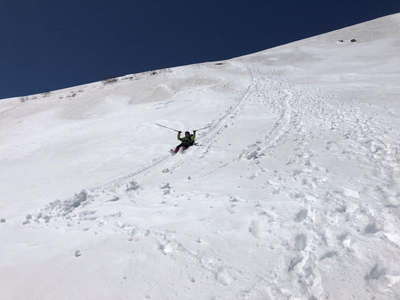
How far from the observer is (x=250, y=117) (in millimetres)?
15766

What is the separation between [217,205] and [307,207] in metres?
1.71

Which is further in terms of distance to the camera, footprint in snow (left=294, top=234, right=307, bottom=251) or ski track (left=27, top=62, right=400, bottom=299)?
footprint in snow (left=294, top=234, right=307, bottom=251)

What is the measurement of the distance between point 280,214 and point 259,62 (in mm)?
30302

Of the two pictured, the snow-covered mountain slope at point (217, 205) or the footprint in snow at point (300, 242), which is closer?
the snow-covered mountain slope at point (217, 205)

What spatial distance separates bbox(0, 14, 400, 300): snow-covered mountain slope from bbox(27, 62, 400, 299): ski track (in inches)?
1.0

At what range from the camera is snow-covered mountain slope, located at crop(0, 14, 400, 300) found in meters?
4.80

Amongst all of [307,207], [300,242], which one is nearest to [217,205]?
[307,207]

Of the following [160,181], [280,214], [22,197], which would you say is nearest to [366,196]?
[280,214]

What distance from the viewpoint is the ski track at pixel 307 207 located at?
15.7 ft

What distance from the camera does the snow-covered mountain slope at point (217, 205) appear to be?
480cm

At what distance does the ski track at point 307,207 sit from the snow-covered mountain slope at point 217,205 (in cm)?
3

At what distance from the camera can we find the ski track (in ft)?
15.7

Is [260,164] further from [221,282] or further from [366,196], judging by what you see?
[221,282]

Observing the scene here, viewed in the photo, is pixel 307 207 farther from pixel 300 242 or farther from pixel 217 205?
pixel 217 205
